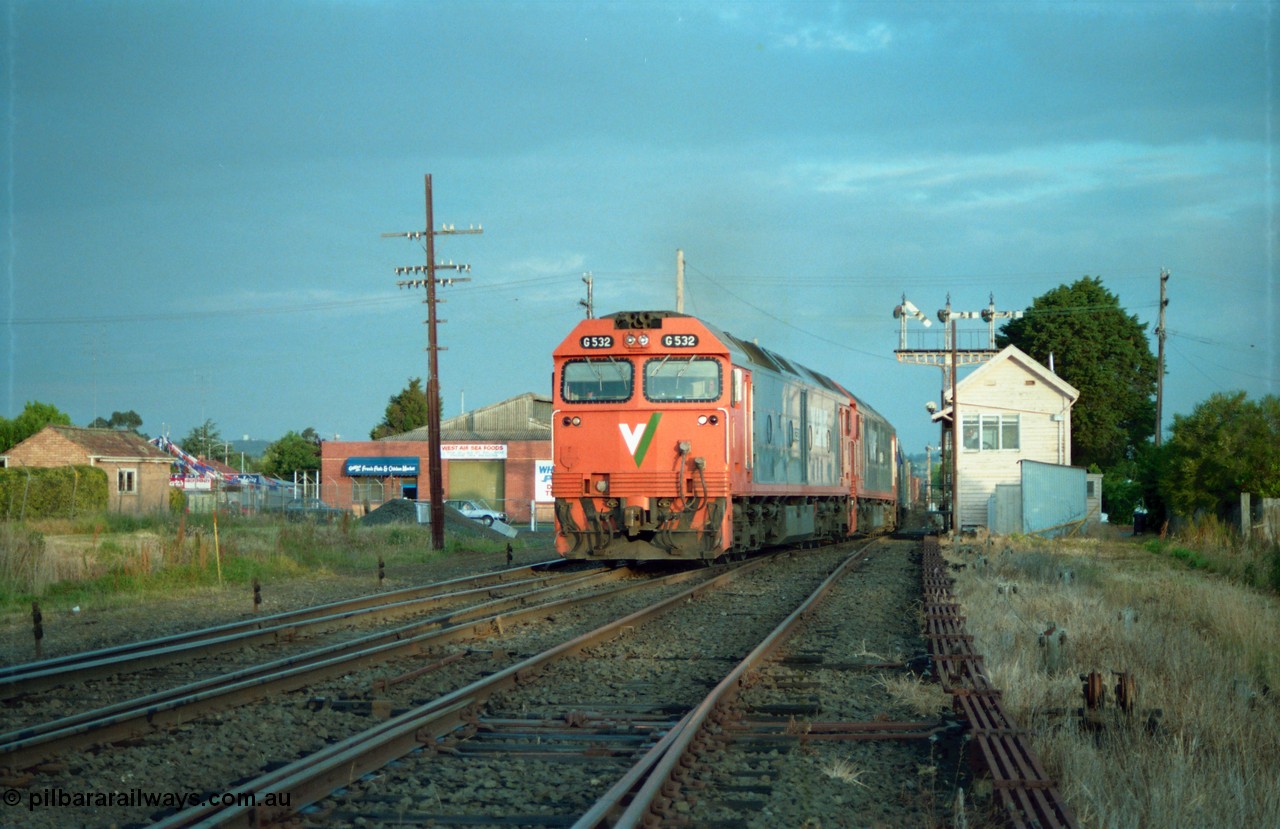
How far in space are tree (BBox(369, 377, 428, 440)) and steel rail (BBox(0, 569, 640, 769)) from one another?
8277 centimetres

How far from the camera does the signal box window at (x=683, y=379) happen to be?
56.0 feet

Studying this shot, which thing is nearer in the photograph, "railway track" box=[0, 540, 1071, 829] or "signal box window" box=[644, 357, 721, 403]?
"railway track" box=[0, 540, 1071, 829]

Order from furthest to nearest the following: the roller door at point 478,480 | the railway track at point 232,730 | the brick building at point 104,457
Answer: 1. the roller door at point 478,480
2. the brick building at point 104,457
3. the railway track at point 232,730


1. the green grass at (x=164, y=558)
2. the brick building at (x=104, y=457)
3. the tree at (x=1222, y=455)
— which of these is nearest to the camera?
the green grass at (x=164, y=558)

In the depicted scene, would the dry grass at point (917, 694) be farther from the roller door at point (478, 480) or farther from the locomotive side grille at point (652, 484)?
the roller door at point (478, 480)

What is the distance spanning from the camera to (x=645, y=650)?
409 inches

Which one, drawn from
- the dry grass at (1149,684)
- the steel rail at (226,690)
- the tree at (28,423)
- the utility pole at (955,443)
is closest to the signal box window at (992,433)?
the utility pole at (955,443)

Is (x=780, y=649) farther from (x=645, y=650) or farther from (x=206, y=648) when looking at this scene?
(x=206, y=648)

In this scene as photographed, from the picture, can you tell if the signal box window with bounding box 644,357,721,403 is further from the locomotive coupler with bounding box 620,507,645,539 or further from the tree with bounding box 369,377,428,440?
the tree with bounding box 369,377,428,440

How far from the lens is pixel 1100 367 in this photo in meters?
64.2

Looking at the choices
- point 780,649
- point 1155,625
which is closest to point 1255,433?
point 1155,625

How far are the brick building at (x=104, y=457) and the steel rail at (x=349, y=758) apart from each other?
44794mm

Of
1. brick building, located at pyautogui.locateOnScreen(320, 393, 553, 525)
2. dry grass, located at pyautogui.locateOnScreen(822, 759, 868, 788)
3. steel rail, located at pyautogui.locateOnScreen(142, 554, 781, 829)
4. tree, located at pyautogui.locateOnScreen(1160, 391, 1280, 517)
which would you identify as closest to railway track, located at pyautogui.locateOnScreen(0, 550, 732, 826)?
steel rail, located at pyautogui.locateOnScreen(142, 554, 781, 829)

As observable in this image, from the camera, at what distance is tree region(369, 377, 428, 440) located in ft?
308
